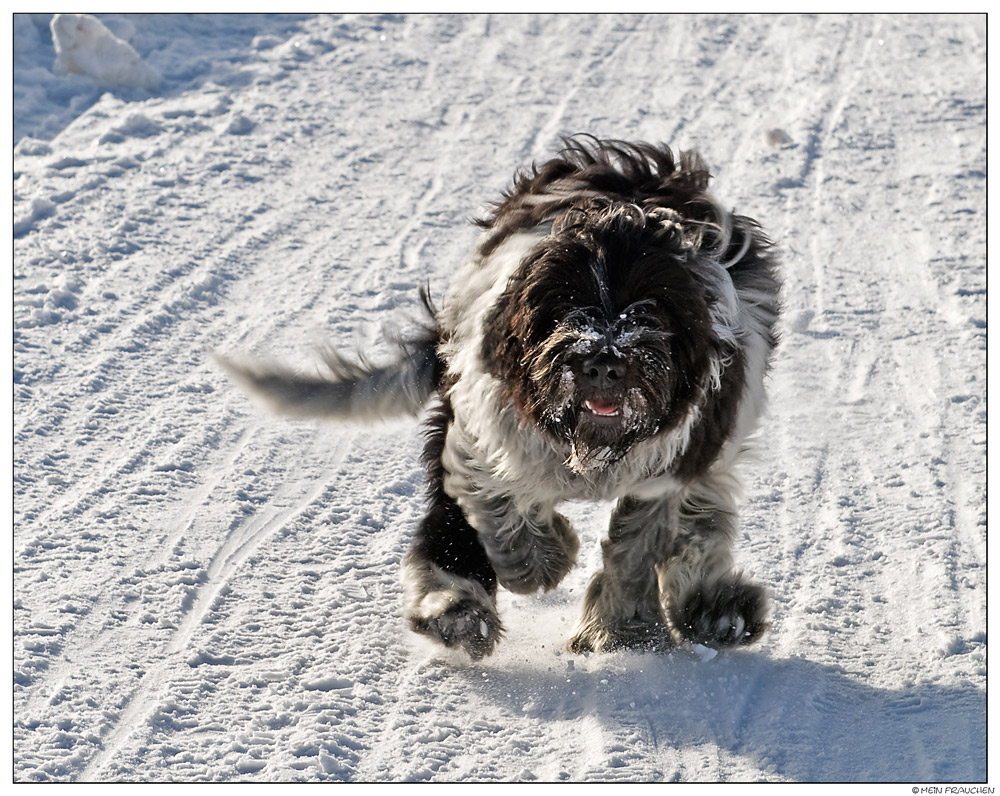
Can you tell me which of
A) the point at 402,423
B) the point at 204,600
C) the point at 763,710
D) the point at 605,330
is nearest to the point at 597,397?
the point at 605,330

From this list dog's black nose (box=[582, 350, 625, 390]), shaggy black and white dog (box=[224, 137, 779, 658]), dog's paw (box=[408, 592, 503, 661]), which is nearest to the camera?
dog's black nose (box=[582, 350, 625, 390])

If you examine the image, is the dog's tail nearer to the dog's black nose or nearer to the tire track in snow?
the tire track in snow

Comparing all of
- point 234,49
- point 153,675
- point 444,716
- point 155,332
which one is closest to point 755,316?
point 444,716

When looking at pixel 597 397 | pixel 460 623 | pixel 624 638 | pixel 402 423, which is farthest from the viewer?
pixel 402 423

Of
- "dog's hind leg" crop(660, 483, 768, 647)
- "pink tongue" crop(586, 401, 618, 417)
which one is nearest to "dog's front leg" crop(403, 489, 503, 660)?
"dog's hind leg" crop(660, 483, 768, 647)

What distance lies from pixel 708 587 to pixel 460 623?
873 millimetres

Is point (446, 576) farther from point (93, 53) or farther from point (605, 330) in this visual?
point (93, 53)

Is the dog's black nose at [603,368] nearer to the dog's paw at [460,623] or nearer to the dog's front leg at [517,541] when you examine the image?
the dog's front leg at [517,541]

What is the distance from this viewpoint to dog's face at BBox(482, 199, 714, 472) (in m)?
3.52

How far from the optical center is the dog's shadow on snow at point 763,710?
11.9 ft

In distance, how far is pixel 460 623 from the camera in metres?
4.11

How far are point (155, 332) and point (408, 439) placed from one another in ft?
4.97

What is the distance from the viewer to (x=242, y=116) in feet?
28.3

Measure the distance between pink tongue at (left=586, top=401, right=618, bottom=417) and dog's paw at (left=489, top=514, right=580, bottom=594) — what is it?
2.51ft
